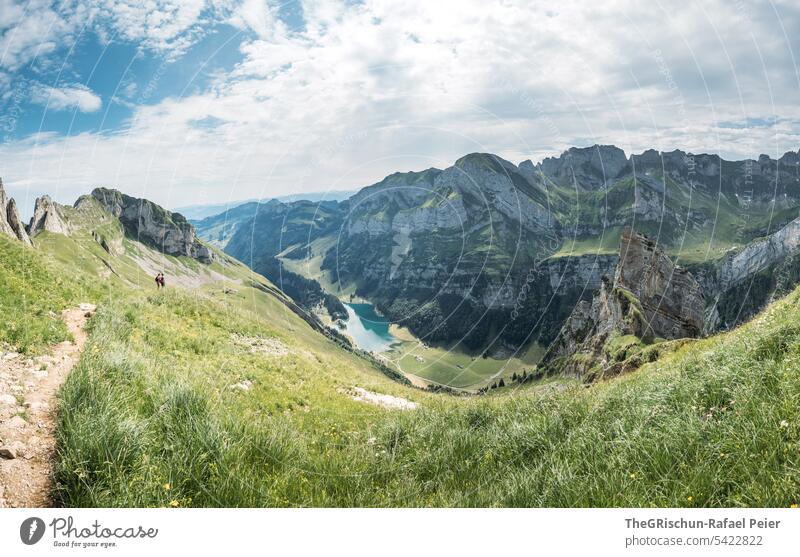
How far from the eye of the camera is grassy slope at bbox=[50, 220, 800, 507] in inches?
261

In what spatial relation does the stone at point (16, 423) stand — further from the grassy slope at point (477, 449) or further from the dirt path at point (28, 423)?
the grassy slope at point (477, 449)

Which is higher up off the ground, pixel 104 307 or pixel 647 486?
pixel 647 486

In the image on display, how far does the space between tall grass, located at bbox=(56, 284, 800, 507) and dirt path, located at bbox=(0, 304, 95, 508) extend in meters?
0.34

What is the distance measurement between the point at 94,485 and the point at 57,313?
11.5 metres

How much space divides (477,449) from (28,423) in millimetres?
8543

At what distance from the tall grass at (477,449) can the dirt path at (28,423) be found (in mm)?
338

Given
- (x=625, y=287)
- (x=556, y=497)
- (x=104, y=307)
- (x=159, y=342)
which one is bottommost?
(x=625, y=287)

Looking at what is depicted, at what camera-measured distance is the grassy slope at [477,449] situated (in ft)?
21.7

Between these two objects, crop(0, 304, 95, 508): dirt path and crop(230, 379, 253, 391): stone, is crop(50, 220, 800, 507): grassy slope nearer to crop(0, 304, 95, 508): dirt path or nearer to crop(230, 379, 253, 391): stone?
crop(0, 304, 95, 508): dirt path
